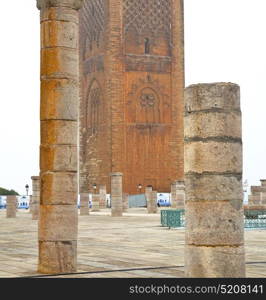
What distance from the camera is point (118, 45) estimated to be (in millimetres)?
39156

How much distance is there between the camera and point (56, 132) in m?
7.47

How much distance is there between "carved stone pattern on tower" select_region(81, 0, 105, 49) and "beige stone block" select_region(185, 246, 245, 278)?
3593cm

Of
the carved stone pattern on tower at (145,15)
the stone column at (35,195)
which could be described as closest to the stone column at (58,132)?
the stone column at (35,195)

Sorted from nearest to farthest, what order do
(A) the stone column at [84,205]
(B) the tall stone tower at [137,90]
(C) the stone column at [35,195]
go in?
(C) the stone column at [35,195], (A) the stone column at [84,205], (B) the tall stone tower at [137,90]

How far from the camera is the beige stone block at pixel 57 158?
748 cm

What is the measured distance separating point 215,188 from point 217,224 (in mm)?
286

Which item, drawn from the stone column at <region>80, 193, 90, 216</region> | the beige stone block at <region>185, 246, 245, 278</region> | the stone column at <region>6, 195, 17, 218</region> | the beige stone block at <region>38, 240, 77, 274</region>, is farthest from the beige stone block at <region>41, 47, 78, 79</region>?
the stone column at <region>80, 193, 90, 216</region>

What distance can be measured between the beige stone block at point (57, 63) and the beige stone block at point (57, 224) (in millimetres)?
1558

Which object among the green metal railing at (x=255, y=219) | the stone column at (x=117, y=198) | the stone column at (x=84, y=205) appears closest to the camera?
the green metal railing at (x=255, y=219)

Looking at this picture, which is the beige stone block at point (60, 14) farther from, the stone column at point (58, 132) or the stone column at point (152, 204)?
the stone column at point (152, 204)

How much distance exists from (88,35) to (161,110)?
7.12 m

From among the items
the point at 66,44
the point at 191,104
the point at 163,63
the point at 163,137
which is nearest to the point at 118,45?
the point at 163,63

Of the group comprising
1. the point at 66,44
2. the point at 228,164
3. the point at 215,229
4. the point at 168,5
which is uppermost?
the point at 168,5
